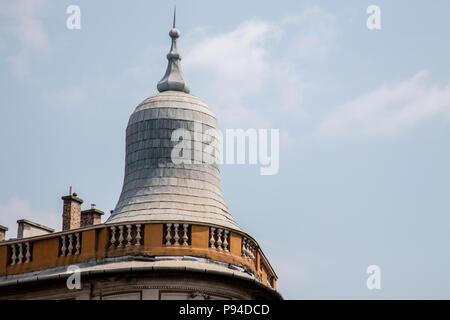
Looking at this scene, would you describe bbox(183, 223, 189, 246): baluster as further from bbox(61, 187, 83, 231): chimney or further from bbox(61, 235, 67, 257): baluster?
bbox(61, 187, 83, 231): chimney

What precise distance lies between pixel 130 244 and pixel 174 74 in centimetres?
945

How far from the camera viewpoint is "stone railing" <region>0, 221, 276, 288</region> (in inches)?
1715

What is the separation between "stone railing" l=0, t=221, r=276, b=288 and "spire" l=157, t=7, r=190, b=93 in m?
7.71

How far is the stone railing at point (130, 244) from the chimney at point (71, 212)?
452 inches

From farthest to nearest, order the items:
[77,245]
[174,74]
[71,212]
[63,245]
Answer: [71,212]
[174,74]
[63,245]
[77,245]

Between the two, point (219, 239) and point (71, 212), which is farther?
point (71, 212)

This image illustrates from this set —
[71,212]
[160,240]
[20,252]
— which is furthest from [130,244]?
[71,212]

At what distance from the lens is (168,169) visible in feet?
155

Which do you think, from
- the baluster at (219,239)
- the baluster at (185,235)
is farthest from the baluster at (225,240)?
the baluster at (185,235)

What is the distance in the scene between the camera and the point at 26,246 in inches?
1785

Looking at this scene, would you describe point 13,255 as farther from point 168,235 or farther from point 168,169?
point 168,169
